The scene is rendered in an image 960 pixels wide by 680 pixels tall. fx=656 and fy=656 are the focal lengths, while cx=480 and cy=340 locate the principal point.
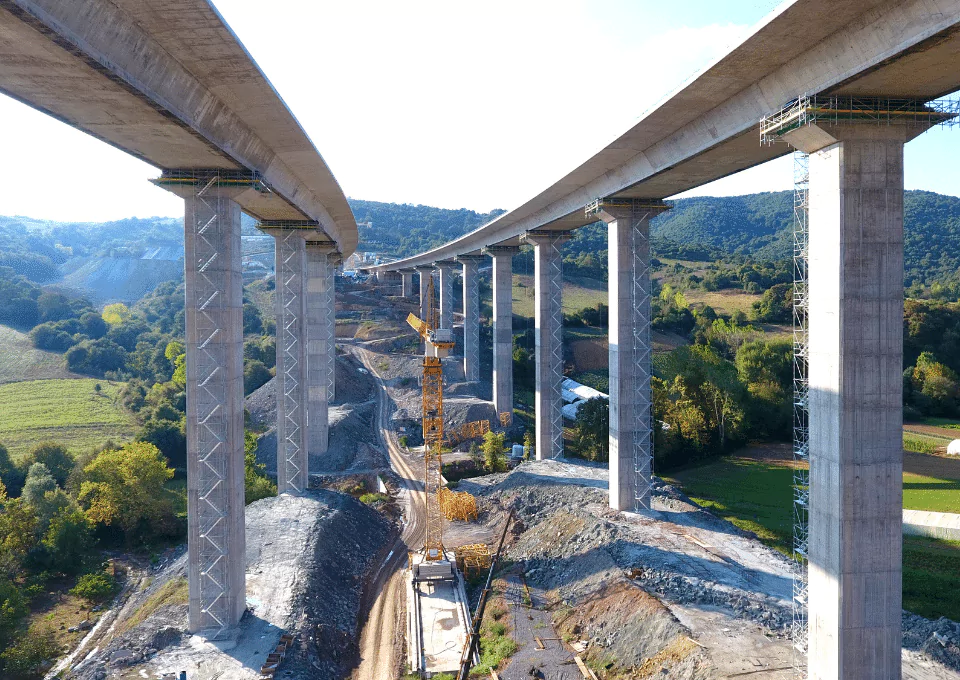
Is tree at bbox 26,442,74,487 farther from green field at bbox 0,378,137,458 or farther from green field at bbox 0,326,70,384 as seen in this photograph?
green field at bbox 0,326,70,384

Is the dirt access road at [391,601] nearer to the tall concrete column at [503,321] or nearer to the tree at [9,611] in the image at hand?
the tall concrete column at [503,321]

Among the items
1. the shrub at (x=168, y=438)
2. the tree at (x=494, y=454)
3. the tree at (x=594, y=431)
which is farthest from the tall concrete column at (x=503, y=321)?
the shrub at (x=168, y=438)

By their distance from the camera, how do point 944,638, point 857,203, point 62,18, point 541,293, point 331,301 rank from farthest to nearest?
point 331,301
point 541,293
point 944,638
point 857,203
point 62,18

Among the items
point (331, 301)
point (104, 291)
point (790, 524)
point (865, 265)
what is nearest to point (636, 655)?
point (865, 265)

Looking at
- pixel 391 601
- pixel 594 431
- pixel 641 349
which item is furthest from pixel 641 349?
pixel 594 431

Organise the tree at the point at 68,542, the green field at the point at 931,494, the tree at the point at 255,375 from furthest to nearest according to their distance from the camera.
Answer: the tree at the point at 255,375
the green field at the point at 931,494
the tree at the point at 68,542

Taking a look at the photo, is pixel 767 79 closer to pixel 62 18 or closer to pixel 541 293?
pixel 62 18

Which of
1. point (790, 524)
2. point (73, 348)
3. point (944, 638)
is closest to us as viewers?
point (944, 638)
